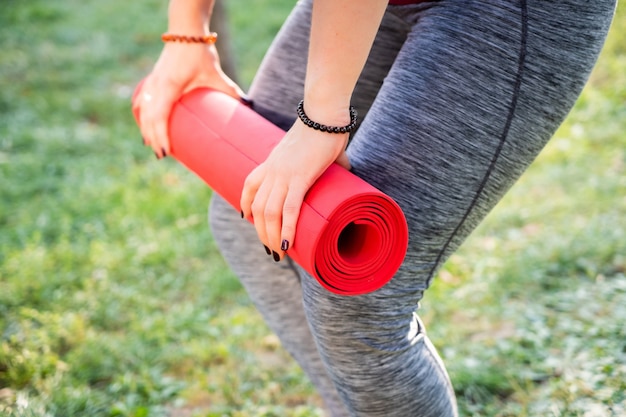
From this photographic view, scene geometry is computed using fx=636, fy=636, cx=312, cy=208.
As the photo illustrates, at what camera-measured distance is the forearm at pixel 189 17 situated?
167 cm

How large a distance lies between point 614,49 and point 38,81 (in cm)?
468

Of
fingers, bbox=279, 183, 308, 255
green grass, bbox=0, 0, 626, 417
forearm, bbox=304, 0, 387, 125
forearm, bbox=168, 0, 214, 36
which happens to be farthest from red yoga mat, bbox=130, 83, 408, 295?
green grass, bbox=0, 0, 626, 417

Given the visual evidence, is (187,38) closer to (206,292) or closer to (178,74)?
(178,74)

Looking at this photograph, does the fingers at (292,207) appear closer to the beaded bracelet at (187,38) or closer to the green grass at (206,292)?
the beaded bracelet at (187,38)

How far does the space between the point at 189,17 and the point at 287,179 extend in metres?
0.72

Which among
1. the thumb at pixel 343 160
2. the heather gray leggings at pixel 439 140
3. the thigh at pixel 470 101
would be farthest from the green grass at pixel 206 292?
the thumb at pixel 343 160

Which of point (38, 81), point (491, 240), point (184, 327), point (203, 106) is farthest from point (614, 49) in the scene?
point (38, 81)

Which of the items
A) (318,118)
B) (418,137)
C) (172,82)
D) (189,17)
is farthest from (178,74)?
(418,137)

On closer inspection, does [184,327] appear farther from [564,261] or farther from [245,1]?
[245,1]

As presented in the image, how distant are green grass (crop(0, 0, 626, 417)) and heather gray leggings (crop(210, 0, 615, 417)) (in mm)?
841

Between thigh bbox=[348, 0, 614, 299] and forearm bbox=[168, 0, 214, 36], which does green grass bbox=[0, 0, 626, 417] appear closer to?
thigh bbox=[348, 0, 614, 299]

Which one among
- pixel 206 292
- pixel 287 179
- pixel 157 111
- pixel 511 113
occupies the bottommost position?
pixel 206 292

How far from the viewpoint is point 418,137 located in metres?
1.25

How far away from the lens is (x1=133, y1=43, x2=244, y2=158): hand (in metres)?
1.66
